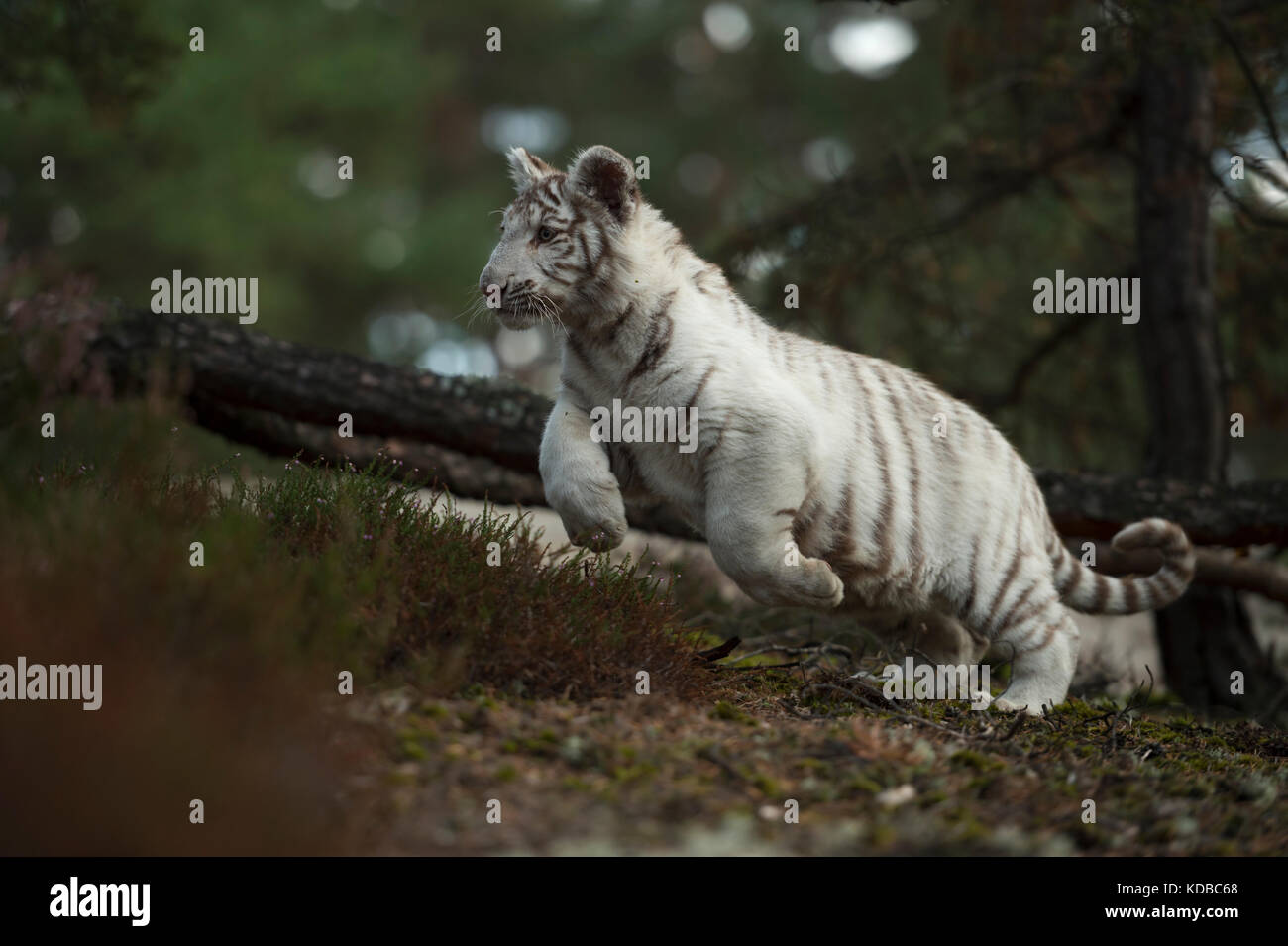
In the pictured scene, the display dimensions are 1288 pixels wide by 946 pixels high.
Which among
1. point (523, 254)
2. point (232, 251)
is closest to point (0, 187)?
point (232, 251)

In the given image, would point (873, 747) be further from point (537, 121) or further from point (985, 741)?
point (537, 121)

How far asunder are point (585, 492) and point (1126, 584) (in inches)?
107

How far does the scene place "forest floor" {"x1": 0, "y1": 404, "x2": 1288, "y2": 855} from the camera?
2.36 m

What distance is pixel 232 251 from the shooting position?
1538 centimetres

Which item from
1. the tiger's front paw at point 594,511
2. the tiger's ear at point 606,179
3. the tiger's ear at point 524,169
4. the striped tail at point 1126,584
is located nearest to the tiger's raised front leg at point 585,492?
the tiger's front paw at point 594,511

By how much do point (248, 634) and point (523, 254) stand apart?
1.84 meters

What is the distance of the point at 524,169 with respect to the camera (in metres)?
4.37

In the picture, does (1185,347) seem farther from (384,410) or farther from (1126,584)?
(384,410)

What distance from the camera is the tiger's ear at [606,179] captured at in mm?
4109

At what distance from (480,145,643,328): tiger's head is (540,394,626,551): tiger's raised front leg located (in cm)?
50

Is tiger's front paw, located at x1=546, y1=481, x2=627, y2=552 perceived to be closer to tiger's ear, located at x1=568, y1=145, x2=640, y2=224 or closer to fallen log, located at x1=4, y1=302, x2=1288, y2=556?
tiger's ear, located at x1=568, y1=145, x2=640, y2=224

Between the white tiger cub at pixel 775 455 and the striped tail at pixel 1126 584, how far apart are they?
1 cm

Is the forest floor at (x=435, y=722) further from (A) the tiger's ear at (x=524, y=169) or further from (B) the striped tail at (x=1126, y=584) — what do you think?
(A) the tiger's ear at (x=524, y=169)

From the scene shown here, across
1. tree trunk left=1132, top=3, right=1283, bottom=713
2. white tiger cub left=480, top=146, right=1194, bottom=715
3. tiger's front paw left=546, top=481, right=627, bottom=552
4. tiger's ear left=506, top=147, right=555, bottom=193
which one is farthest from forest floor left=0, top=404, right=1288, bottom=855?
tree trunk left=1132, top=3, right=1283, bottom=713
